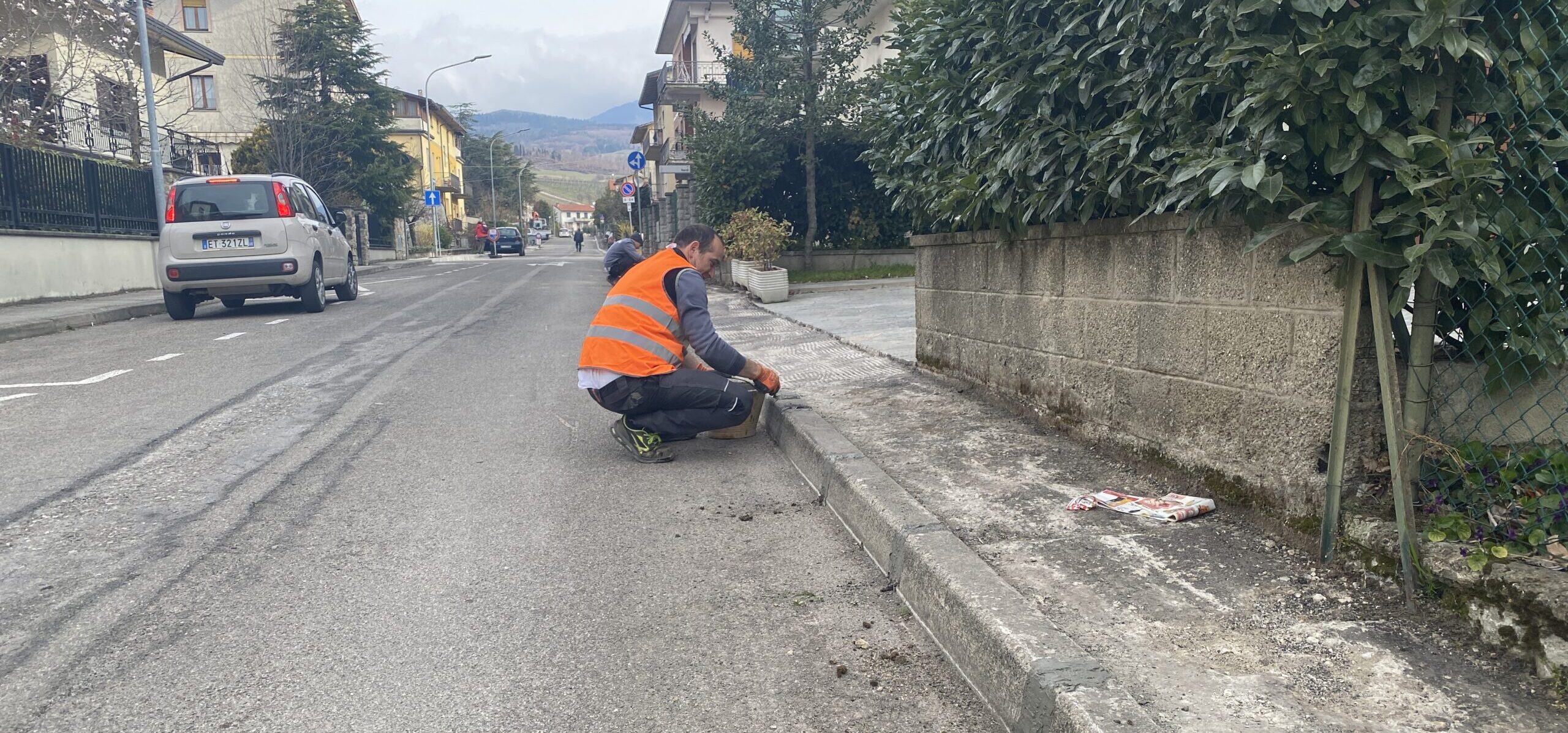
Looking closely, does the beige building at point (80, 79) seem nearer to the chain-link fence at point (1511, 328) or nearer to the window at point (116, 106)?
the window at point (116, 106)

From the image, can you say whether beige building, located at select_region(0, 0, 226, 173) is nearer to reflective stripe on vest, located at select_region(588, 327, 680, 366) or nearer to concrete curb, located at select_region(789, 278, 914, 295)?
concrete curb, located at select_region(789, 278, 914, 295)

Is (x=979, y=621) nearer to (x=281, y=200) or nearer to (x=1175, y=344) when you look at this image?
(x=1175, y=344)

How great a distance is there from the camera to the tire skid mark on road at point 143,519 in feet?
10.4

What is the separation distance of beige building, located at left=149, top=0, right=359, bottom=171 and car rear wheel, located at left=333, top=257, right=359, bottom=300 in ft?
99.6

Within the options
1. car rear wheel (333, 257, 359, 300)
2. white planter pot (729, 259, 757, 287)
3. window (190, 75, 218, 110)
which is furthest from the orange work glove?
window (190, 75, 218, 110)

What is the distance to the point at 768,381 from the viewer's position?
5.73 metres

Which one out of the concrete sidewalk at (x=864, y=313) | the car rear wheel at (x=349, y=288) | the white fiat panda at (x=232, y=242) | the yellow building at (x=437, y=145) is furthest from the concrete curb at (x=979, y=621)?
the yellow building at (x=437, y=145)

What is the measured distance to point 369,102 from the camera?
125ft

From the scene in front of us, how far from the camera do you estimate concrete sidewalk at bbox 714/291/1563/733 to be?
8.04 ft

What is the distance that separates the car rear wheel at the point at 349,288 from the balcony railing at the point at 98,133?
261 inches

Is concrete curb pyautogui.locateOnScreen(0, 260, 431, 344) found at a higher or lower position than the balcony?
lower

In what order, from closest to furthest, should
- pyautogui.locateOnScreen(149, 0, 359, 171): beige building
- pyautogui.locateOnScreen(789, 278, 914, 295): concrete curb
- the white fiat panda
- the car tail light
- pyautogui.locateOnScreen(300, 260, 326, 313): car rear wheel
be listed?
the white fiat panda → the car tail light → pyautogui.locateOnScreen(300, 260, 326, 313): car rear wheel → pyautogui.locateOnScreen(789, 278, 914, 295): concrete curb → pyautogui.locateOnScreen(149, 0, 359, 171): beige building

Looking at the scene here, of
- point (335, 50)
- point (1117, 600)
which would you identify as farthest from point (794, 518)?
point (335, 50)

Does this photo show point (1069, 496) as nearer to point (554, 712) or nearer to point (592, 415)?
point (554, 712)
